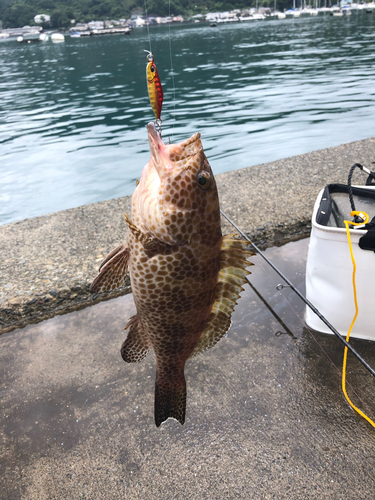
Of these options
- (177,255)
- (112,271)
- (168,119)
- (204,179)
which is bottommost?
(168,119)

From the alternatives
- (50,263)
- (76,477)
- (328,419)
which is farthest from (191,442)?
(50,263)

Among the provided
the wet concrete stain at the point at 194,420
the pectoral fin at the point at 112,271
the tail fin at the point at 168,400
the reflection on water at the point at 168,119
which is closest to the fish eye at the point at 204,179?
the pectoral fin at the point at 112,271

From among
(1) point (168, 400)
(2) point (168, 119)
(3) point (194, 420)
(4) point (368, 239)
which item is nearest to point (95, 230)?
(3) point (194, 420)

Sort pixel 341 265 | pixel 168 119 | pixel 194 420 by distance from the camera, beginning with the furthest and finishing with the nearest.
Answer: pixel 168 119, pixel 341 265, pixel 194 420

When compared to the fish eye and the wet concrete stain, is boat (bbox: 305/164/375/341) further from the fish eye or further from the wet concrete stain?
the fish eye

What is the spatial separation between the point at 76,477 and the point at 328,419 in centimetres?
176

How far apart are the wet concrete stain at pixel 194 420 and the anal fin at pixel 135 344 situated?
939 mm

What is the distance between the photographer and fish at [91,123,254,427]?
5.25 feet

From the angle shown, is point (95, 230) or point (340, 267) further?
point (95, 230)

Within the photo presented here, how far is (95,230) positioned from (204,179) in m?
3.37

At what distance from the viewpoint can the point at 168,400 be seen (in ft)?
6.43

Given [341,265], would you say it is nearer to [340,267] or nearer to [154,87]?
[340,267]

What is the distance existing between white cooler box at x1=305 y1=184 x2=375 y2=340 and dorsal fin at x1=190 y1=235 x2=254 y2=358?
1.32 meters

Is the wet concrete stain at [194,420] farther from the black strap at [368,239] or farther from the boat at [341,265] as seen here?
the black strap at [368,239]
